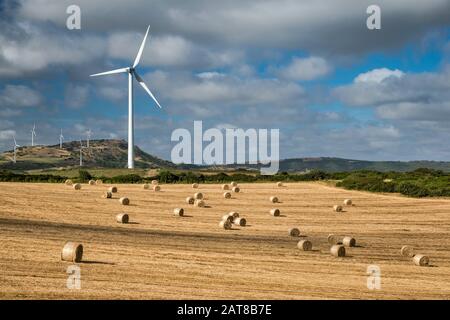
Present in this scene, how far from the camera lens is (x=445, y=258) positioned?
102 ft

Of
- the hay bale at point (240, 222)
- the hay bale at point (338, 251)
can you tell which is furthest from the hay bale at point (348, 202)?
the hay bale at point (338, 251)

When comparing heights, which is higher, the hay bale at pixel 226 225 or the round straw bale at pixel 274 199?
the round straw bale at pixel 274 199

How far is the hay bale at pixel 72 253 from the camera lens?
2278 centimetres

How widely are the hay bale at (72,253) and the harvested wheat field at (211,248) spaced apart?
19.7 inches

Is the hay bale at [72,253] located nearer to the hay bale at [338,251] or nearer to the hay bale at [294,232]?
the hay bale at [338,251]

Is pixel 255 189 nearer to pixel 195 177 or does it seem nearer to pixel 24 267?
pixel 195 177

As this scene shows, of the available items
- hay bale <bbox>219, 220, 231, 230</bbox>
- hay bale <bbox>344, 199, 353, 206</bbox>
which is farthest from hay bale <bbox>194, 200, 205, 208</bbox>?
hay bale <bbox>344, 199, 353, 206</bbox>

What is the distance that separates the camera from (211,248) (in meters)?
29.5

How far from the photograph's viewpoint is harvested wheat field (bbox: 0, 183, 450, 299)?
2014cm

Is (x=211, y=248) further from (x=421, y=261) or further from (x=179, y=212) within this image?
(x=179, y=212)

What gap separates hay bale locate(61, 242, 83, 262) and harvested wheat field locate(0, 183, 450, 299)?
50 centimetres
